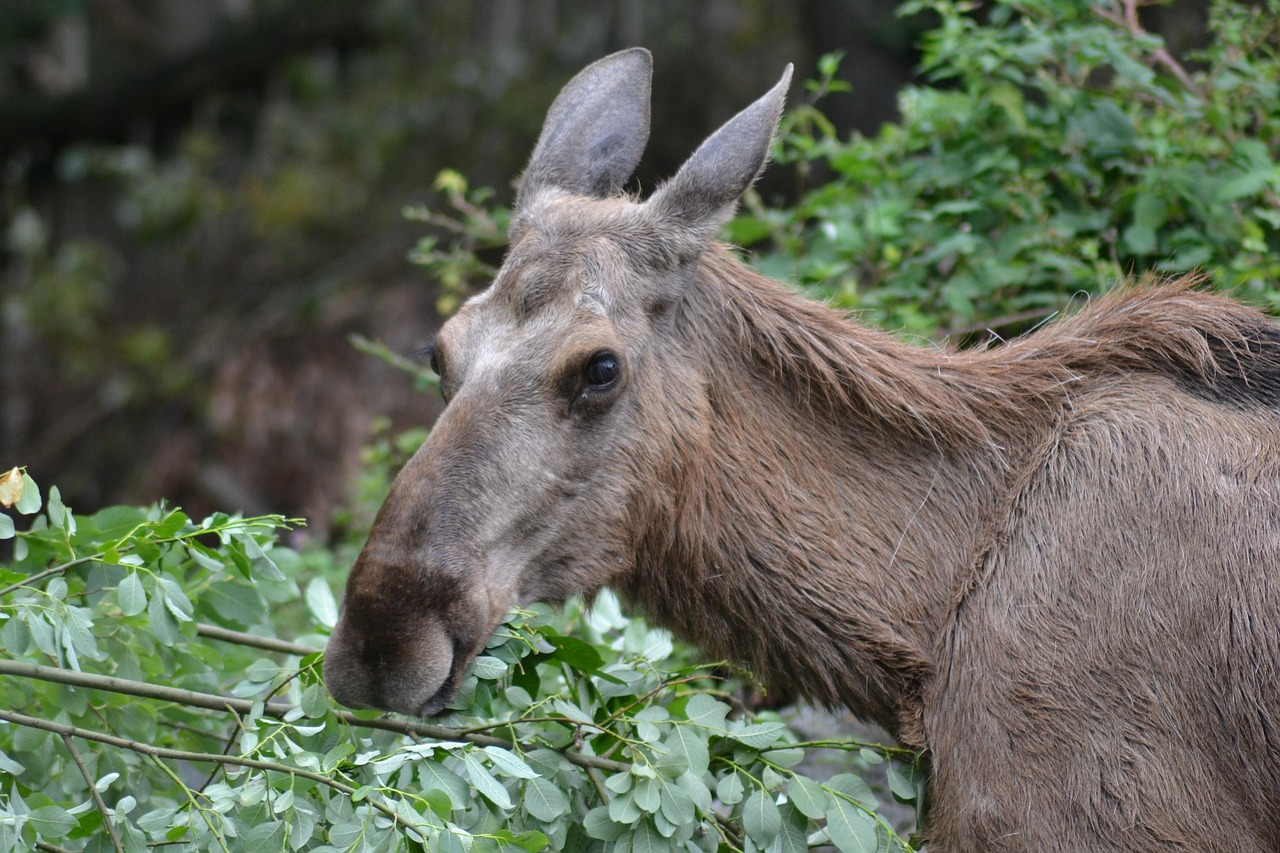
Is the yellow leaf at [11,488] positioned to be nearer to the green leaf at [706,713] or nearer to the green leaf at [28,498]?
the green leaf at [28,498]

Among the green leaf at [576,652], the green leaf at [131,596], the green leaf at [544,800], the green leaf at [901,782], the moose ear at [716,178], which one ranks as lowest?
the green leaf at [901,782]

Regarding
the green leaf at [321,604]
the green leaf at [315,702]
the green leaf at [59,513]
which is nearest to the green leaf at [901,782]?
the green leaf at [315,702]

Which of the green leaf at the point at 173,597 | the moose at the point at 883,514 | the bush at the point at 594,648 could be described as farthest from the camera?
the green leaf at the point at 173,597

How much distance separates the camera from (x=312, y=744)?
3693mm

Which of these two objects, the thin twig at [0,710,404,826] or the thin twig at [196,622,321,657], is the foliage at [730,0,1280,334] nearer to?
the thin twig at [196,622,321,657]

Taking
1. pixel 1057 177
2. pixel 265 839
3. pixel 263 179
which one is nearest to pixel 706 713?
pixel 265 839

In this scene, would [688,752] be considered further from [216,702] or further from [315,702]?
[216,702]

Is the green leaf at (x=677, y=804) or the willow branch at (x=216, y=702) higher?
the willow branch at (x=216, y=702)

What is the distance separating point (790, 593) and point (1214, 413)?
4.35ft

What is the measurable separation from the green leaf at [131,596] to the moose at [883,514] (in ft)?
1.79

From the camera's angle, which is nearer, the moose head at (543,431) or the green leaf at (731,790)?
the moose head at (543,431)

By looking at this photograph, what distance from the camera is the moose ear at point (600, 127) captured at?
4312 millimetres

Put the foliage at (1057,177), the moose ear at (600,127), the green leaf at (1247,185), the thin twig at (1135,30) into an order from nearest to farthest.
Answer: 1. the moose ear at (600,127)
2. the green leaf at (1247,185)
3. the foliage at (1057,177)
4. the thin twig at (1135,30)

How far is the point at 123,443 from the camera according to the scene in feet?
40.7
